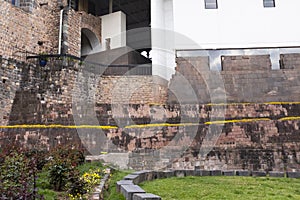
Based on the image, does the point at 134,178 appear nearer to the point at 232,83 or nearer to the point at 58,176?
the point at 58,176

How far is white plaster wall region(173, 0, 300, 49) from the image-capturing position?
18531 millimetres

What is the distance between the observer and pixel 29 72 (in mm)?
15664

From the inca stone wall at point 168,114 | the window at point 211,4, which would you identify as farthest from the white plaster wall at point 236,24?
the inca stone wall at point 168,114

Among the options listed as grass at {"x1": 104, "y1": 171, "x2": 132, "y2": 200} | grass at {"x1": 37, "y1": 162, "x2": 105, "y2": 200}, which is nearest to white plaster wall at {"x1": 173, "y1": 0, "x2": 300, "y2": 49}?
grass at {"x1": 104, "y1": 171, "x2": 132, "y2": 200}

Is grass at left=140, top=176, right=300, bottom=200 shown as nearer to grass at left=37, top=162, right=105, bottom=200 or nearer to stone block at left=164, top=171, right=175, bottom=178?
stone block at left=164, top=171, right=175, bottom=178

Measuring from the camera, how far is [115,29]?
2266cm

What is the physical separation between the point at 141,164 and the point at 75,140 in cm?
271

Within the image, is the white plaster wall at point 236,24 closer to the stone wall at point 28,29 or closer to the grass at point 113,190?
the stone wall at point 28,29

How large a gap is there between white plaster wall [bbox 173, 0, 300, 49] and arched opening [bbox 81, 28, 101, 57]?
6773 millimetres

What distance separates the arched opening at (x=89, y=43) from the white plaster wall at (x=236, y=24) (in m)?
6.77

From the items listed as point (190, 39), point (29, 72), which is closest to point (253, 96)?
point (190, 39)

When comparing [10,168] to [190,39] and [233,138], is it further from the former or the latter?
[190,39]

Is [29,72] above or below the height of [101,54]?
below

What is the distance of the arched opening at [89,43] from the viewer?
22.8 m
